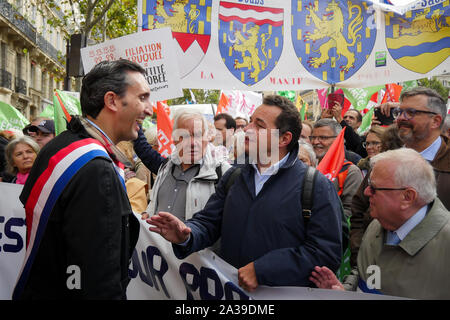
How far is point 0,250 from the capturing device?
3785 millimetres

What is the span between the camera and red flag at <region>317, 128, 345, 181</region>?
4.32 metres

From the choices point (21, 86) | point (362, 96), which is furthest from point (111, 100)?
point (21, 86)

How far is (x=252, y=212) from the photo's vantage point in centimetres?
256

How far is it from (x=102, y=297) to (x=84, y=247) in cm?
23

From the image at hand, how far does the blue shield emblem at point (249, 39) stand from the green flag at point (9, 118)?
4395mm

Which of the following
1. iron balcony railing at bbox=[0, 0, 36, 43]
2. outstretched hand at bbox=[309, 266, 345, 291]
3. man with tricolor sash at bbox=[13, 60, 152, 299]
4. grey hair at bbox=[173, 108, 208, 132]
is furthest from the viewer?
iron balcony railing at bbox=[0, 0, 36, 43]

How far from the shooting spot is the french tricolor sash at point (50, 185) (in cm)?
186

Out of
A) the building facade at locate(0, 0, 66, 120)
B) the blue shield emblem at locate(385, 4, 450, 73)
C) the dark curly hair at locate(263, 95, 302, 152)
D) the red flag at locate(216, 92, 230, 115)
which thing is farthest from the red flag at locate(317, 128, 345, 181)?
the building facade at locate(0, 0, 66, 120)

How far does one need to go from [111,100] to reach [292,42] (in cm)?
339

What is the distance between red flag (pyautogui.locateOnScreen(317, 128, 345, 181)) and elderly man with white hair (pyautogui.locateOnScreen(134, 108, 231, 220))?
1145mm

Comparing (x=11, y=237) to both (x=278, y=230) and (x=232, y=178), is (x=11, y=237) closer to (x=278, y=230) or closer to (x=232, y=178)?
(x=232, y=178)

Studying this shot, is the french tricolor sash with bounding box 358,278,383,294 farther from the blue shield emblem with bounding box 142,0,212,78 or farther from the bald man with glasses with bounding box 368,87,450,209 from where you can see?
the blue shield emblem with bounding box 142,0,212,78

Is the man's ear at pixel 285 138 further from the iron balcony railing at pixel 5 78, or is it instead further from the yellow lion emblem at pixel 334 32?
the iron balcony railing at pixel 5 78

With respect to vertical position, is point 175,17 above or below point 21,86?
below
